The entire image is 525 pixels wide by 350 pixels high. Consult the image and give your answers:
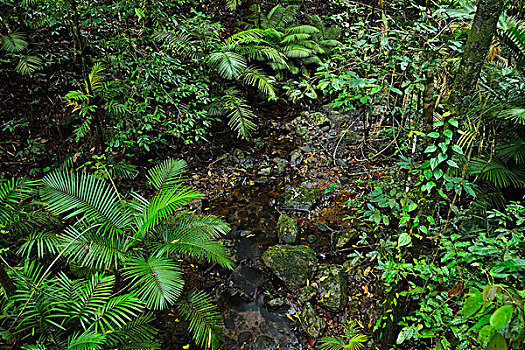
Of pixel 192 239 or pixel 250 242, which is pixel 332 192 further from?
pixel 192 239

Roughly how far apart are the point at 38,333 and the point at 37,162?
2.54m

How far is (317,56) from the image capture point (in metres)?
6.40

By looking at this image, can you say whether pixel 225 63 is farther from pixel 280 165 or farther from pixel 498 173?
pixel 498 173

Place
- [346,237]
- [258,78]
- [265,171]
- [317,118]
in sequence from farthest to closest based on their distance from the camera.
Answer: [317,118]
[258,78]
[265,171]
[346,237]

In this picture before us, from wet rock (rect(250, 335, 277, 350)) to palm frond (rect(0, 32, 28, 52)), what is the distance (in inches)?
185

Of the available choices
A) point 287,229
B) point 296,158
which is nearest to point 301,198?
point 287,229

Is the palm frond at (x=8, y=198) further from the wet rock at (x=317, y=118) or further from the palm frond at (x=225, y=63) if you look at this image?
the wet rock at (x=317, y=118)

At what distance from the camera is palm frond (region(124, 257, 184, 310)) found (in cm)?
210

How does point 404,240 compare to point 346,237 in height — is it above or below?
above

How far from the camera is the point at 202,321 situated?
247 centimetres

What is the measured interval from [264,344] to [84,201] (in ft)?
6.48

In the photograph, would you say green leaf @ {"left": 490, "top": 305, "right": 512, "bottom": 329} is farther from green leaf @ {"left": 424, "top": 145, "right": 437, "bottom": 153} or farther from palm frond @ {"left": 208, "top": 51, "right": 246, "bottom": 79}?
palm frond @ {"left": 208, "top": 51, "right": 246, "bottom": 79}

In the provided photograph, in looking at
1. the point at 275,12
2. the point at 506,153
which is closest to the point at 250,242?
the point at 506,153

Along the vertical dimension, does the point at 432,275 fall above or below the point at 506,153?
below
